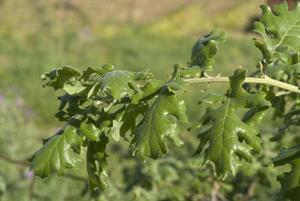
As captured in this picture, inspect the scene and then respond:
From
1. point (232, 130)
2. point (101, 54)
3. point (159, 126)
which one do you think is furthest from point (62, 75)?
point (101, 54)

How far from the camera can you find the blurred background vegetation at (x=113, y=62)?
328cm

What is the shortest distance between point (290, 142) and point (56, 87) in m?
1.98

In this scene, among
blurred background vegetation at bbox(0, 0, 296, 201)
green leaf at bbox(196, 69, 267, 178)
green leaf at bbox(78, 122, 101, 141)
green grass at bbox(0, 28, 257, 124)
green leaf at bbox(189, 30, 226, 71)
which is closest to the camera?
green leaf at bbox(196, 69, 267, 178)

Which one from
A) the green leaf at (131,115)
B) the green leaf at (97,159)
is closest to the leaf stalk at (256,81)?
the green leaf at (131,115)

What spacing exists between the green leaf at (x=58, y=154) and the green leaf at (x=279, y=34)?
1.52ft

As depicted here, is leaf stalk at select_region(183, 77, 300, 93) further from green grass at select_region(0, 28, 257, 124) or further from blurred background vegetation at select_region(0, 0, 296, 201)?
green grass at select_region(0, 28, 257, 124)

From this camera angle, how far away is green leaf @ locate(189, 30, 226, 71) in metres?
1.77

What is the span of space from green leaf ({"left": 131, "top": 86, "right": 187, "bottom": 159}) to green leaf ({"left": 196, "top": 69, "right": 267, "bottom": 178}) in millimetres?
69

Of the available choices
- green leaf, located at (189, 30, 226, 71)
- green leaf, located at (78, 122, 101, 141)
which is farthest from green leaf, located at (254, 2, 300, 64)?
green leaf, located at (78, 122, 101, 141)

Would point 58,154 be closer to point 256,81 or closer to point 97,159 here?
point 97,159

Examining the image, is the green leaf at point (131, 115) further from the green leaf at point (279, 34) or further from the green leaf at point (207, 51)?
the green leaf at point (279, 34)

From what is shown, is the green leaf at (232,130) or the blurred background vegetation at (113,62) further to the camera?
the blurred background vegetation at (113,62)

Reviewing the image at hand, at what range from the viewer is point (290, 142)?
3.54m

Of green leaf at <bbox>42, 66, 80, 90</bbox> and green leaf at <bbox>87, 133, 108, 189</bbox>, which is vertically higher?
green leaf at <bbox>42, 66, 80, 90</bbox>
